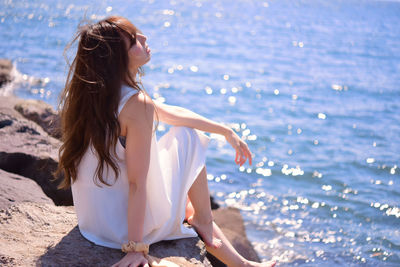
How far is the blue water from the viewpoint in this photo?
600 cm

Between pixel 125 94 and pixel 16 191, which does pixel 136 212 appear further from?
pixel 16 191

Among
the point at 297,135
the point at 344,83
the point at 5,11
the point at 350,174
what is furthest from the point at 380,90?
the point at 5,11

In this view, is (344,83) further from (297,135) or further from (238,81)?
(297,135)

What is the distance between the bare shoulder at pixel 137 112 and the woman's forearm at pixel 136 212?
1.12 feet

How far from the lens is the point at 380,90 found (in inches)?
490

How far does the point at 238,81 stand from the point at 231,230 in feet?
26.9

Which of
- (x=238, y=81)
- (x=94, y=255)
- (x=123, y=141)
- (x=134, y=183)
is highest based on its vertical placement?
(x=123, y=141)

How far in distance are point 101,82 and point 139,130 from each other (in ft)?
1.04

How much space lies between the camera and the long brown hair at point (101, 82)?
2.76 metres

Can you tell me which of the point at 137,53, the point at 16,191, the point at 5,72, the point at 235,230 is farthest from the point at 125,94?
the point at 5,72

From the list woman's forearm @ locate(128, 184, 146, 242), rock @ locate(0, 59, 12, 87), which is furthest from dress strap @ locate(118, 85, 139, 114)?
rock @ locate(0, 59, 12, 87)

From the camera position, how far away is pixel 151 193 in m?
2.99

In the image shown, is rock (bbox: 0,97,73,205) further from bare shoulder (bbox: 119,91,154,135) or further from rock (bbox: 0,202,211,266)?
bare shoulder (bbox: 119,91,154,135)

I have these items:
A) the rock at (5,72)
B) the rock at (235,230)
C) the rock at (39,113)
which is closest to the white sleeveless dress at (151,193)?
the rock at (235,230)
